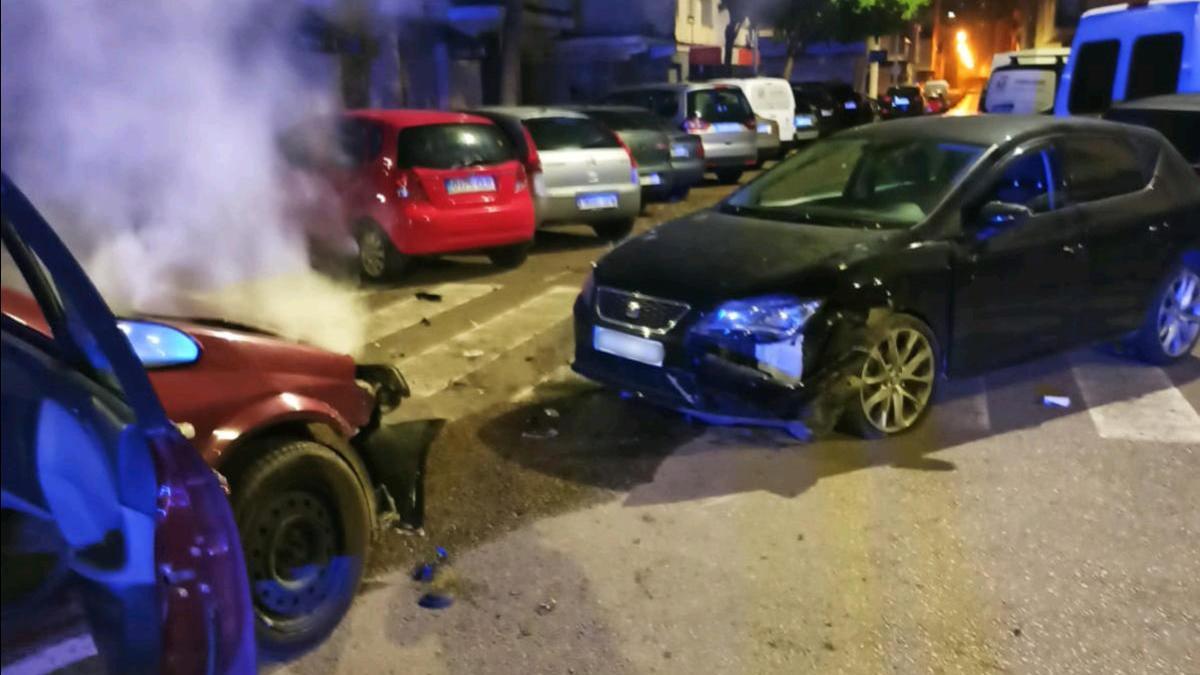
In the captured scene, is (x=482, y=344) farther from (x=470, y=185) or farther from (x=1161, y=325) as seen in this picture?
(x=1161, y=325)

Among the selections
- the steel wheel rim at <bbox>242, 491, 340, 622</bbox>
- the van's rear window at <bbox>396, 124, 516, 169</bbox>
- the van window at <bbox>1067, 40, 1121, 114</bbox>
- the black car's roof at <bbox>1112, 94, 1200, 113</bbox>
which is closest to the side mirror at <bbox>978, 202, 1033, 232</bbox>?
the steel wheel rim at <bbox>242, 491, 340, 622</bbox>

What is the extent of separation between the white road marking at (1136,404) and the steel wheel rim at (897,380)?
992mm

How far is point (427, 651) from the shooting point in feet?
11.1

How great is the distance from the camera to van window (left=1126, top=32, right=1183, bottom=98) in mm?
10680

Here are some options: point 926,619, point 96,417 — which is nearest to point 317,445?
point 96,417

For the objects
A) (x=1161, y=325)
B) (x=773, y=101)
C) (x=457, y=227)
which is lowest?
(x=1161, y=325)

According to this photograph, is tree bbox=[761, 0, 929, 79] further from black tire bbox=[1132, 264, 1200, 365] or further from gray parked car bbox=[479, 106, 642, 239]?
black tire bbox=[1132, 264, 1200, 365]

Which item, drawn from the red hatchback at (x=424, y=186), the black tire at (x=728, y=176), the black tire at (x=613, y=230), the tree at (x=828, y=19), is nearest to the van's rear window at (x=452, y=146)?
the red hatchback at (x=424, y=186)

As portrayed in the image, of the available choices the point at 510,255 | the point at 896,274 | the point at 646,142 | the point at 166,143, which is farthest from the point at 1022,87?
the point at 166,143

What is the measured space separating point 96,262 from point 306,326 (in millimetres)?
2775

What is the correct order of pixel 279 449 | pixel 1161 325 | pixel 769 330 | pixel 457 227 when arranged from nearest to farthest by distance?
pixel 279 449
pixel 769 330
pixel 1161 325
pixel 457 227

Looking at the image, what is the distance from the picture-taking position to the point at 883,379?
503 cm

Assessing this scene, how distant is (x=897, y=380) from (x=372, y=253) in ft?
18.3

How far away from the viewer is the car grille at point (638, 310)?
4.96 meters
